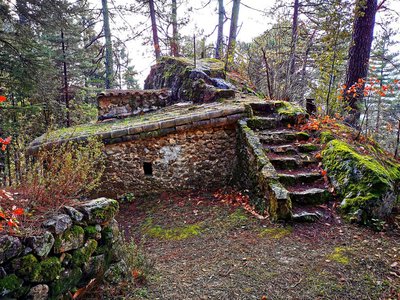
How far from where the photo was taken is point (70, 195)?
2.60m

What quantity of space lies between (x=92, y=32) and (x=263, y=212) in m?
15.5

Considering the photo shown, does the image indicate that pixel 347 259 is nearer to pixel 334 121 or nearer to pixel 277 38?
pixel 334 121

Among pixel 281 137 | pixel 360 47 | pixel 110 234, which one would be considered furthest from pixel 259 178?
pixel 360 47

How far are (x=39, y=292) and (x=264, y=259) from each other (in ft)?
7.50

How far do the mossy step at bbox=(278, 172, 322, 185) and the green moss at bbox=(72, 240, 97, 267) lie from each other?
3.07 m

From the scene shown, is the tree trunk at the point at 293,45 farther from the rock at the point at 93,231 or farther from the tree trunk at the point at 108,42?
the tree trunk at the point at 108,42

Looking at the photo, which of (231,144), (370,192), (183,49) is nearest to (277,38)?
(231,144)

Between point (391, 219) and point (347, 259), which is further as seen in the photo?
point (391, 219)

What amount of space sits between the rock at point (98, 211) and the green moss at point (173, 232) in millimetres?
1674

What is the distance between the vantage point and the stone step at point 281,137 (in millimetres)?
5320

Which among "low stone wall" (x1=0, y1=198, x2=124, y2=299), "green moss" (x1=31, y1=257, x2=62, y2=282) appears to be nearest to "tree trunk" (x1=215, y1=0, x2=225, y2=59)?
"low stone wall" (x1=0, y1=198, x2=124, y2=299)

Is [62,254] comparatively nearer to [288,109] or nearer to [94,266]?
[94,266]

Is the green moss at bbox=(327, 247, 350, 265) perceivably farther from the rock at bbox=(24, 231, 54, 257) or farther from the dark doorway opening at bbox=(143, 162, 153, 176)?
the dark doorway opening at bbox=(143, 162, 153, 176)

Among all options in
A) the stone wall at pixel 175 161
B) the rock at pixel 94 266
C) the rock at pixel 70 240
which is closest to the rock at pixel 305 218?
the stone wall at pixel 175 161
